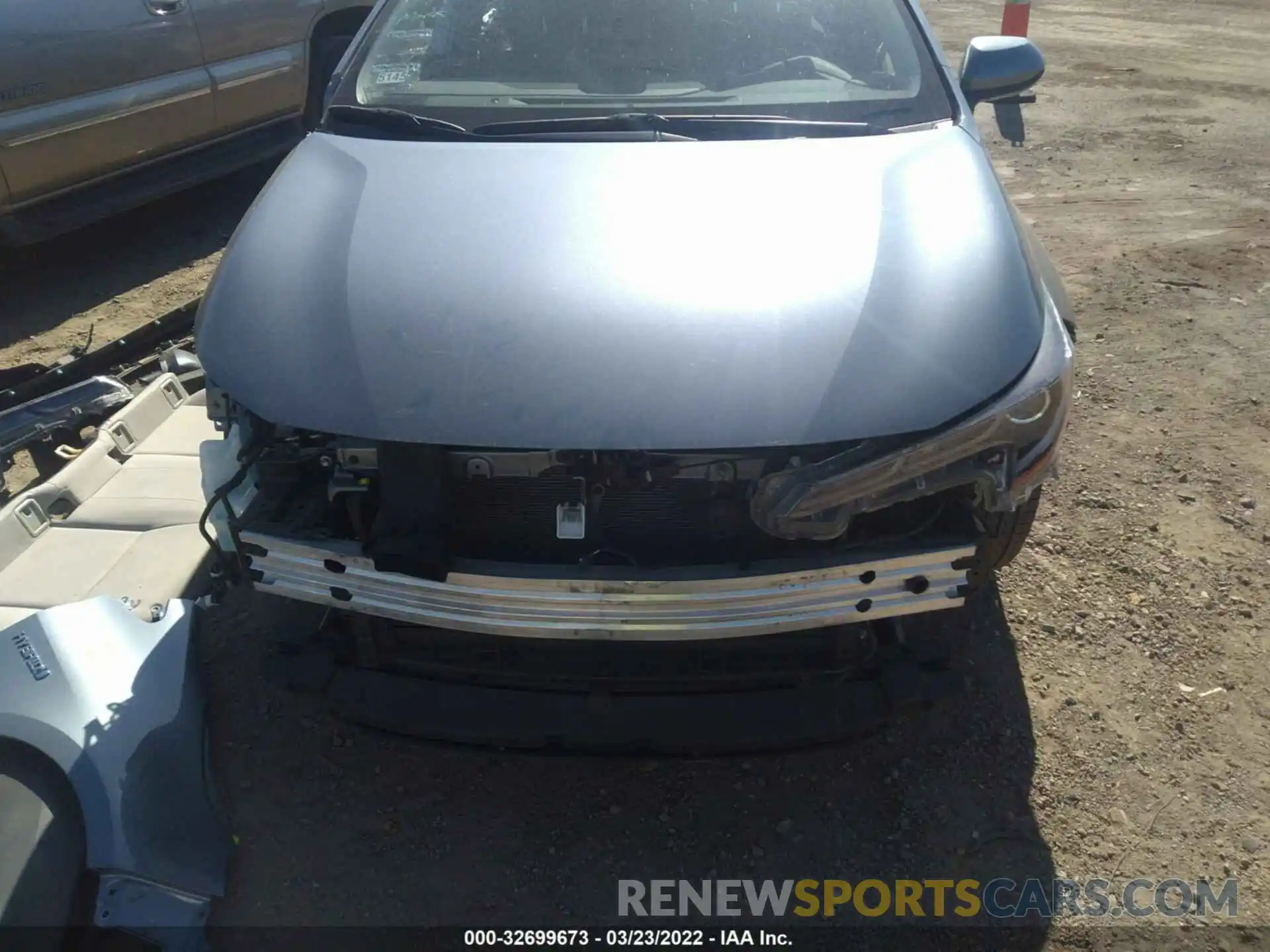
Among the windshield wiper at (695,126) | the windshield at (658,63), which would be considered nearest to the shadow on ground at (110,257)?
the windshield at (658,63)

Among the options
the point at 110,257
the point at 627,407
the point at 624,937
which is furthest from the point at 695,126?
the point at 110,257

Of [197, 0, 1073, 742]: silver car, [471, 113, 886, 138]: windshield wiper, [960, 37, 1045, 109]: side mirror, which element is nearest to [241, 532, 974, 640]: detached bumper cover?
[197, 0, 1073, 742]: silver car

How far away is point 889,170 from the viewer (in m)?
2.27

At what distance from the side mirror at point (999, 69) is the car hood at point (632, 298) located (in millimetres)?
824

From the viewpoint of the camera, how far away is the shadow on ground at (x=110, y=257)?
185 inches

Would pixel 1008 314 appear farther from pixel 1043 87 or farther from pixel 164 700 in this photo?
pixel 1043 87

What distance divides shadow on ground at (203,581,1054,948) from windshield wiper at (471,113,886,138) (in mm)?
1257

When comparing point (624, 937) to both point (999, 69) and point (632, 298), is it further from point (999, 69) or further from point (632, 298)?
point (999, 69)

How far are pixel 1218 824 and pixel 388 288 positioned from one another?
A: 224 centimetres

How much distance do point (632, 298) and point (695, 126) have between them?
786 millimetres

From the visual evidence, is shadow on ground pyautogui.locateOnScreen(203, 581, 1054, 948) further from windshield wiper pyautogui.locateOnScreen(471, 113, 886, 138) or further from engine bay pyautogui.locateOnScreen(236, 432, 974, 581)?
windshield wiper pyautogui.locateOnScreen(471, 113, 886, 138)

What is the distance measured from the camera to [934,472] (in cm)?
181

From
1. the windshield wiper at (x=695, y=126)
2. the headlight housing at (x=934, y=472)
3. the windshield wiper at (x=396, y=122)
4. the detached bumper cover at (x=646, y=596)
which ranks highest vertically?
the windshield wiper at (x=396, y=122)

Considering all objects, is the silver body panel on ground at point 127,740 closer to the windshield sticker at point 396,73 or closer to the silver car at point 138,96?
the windshield sticker at point 396,73
